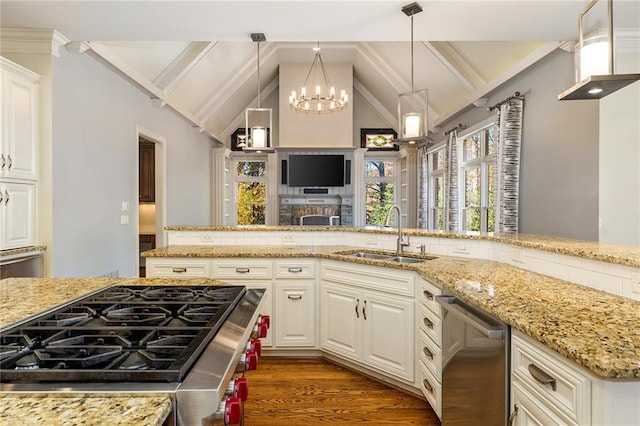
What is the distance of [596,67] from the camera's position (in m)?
1.49

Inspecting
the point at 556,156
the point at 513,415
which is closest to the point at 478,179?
the point at 556,156

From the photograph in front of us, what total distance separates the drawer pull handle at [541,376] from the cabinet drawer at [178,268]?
8.20 ft

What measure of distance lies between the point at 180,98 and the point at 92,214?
104 inches

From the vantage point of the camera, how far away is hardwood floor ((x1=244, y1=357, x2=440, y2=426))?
2.18 m

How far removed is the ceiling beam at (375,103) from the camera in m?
8.29

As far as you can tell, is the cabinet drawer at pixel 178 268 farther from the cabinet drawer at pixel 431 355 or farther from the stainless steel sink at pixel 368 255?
the cabinet drawer at pixel 431 355

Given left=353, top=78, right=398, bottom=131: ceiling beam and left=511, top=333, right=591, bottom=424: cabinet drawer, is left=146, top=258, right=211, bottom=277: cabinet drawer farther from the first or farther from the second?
left=353, top=78, right=398, bottom=131: ceiling beam

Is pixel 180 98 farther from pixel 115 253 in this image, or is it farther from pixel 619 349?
pixel 619 349

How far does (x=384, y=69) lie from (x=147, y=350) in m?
6.58

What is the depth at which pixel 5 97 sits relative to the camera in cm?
247

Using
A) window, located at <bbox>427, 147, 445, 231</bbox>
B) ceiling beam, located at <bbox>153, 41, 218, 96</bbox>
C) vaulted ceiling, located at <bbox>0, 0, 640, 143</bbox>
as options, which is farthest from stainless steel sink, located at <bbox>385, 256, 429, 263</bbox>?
window, located at <bbox>427, 147, 445, 231</bbox>

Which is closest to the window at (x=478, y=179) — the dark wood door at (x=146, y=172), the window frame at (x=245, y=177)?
the window frame at (x=245, y=177)

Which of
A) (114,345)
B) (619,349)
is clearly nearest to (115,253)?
(114,345)

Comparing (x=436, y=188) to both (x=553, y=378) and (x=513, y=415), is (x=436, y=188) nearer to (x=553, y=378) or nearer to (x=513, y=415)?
(x=513, y=415)
